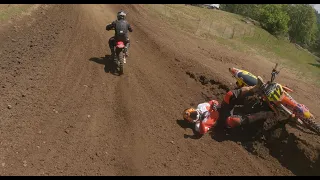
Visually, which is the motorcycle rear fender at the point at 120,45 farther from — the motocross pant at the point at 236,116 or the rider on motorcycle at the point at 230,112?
the motocross pant at the point at 236,116

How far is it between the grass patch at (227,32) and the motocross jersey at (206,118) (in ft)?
28.8

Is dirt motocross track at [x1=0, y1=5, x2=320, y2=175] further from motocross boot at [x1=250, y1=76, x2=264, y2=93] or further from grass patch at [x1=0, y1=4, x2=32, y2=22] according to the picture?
grass patch at [x1=0, y1=4, x2=32, y2=22]

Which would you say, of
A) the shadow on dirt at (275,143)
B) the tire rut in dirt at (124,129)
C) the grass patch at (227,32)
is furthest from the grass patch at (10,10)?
the shadow on dirt at (275,143)

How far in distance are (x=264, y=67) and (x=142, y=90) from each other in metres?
8.02

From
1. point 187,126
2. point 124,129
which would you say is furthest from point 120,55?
point 187,126

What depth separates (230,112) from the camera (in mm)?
8984

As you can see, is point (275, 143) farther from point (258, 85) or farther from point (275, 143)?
point (258, 85)

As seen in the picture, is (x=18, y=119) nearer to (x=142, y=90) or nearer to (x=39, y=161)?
(x=39, y=161)

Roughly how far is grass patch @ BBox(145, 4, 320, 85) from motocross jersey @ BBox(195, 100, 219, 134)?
8.77m

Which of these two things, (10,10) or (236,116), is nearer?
(236,116)

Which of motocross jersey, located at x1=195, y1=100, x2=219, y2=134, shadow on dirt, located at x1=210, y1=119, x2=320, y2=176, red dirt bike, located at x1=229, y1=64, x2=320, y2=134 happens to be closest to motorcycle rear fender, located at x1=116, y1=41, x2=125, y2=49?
motocross jersey, located at x1=195, y1=100, x2=219, y2=134

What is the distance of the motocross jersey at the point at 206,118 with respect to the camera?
338 inches

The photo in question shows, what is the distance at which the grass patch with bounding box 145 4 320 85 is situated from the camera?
63.8 feet

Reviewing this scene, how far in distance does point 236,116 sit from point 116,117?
319cm
